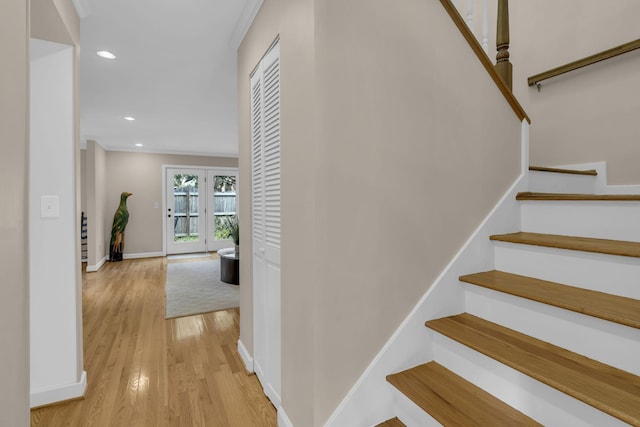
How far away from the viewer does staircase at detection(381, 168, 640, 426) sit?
93 centimetres

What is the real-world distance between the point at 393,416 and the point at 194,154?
7.29 meters

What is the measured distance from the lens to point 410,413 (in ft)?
3.88

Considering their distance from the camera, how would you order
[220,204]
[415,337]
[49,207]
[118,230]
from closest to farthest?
[415,337] < [49,207] < [118,230] < [220,204]

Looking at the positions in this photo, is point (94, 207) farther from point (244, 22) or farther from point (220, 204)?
point (244, 22)

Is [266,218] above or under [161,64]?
under

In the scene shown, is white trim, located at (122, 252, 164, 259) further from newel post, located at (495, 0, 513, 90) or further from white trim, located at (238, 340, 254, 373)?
newel post, located at (495, 0, 513, 90)

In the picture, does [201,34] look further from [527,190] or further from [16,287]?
[527,190]

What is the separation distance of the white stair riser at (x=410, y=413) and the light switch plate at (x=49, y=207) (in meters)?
2.19

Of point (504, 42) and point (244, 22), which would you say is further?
point (244, 22)

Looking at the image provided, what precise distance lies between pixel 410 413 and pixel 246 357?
1.43 meters

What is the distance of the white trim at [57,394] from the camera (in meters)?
1.85

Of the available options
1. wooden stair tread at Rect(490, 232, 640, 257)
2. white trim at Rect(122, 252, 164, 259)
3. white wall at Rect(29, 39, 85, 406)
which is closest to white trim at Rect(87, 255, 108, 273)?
white trim at Rect(122, 252, 164, 259)

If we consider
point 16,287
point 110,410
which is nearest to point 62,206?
point 16,287

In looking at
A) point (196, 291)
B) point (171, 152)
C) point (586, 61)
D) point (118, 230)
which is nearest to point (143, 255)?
point (118, 230)
